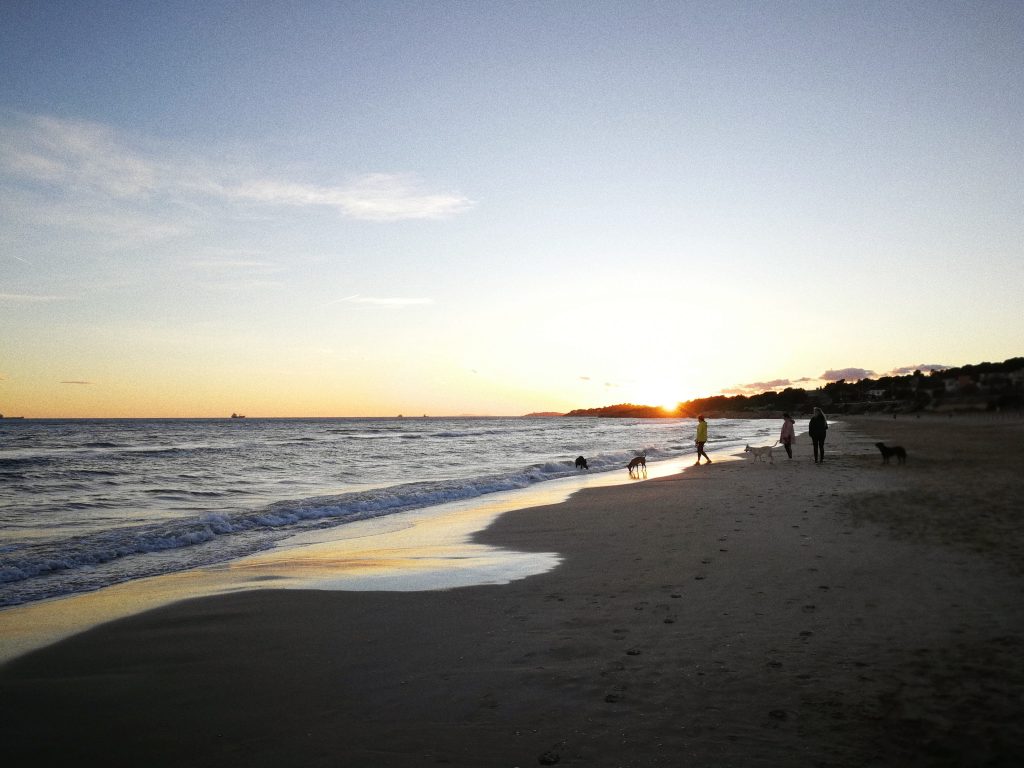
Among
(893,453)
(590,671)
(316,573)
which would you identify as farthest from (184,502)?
(893,453)

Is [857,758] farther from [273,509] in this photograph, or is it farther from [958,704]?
[273,509]

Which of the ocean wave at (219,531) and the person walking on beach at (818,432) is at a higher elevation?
the person walking on beach at (818,432)

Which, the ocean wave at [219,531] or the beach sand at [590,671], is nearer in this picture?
the beach sand at [590,671]

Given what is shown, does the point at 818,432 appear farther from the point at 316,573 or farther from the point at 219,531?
the point at 219,531

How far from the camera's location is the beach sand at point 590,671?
3.72 meters

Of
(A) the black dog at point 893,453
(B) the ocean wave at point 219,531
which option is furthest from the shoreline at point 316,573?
(A) the black dog at point 893,453

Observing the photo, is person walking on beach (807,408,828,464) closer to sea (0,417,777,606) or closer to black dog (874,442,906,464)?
black dog (874,442,906,464)

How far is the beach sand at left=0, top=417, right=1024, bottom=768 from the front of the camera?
12.2 ft

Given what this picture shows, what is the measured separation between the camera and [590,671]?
4746mm

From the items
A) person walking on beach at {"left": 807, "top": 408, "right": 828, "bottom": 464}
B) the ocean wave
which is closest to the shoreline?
the ocean wave

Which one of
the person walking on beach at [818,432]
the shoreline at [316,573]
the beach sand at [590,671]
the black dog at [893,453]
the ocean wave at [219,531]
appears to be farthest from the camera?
the person walking on beach at [818,432]

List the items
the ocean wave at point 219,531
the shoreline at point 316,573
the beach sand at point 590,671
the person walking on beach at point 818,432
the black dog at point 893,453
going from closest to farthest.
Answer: the beach sand at point 590,671
the shoreline at point 316,573
the ocean wave at point 219,531
the black dog at point 893,453
the person walking on beach at point 818,432

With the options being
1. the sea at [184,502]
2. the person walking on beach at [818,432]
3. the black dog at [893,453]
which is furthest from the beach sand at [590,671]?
the person walking on beach at [818,432]

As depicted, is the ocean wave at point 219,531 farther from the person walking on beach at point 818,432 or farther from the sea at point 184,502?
the person walking on beach at point 818,432
